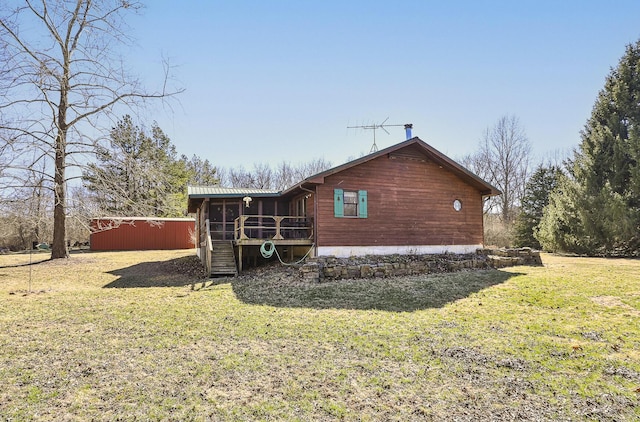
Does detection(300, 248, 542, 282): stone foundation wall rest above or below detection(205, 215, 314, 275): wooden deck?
below

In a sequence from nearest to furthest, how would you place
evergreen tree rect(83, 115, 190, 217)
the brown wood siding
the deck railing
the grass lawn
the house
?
the grass lawn → the house → the brown wood siding → the deck railing → evergreen tree rect(83, 115, 190, 217)

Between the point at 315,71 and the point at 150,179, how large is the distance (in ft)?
26.2

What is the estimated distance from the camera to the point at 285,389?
399 centimetres

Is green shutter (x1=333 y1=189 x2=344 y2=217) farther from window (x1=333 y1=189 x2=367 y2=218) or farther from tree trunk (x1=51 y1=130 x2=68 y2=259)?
tree trunk (x1=51 y1=130 x2=68 y2=259)

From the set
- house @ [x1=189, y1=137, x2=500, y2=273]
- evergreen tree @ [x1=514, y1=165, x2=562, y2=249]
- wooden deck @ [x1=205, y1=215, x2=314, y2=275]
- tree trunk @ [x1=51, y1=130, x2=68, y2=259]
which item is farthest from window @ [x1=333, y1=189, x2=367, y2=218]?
evergreen tree @ [x1=514, y1=165, x2=562, y2=249]

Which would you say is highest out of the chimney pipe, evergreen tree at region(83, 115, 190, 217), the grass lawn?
the chimney pipe

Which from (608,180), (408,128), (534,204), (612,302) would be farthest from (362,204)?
(534,204)

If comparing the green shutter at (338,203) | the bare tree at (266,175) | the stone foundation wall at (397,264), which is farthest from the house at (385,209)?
the bare tree at (266,175)

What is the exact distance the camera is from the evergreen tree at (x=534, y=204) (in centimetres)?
2459

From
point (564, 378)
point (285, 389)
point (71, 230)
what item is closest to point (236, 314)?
point (285, 389)

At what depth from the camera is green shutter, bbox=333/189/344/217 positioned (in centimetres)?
1305

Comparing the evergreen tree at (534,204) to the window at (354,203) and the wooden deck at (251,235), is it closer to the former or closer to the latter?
Answer: the window at (354,203)

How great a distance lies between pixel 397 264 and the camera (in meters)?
11.4

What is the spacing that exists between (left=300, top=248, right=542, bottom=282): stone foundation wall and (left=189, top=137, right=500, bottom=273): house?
2.44 ft
